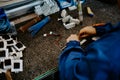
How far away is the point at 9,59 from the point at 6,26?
0.75 ft

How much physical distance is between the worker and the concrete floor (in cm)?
7

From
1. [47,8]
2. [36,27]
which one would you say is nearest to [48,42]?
[36,27]

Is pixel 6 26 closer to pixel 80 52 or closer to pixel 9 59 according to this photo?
pixel 9 59

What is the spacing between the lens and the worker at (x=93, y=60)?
77 centimetres

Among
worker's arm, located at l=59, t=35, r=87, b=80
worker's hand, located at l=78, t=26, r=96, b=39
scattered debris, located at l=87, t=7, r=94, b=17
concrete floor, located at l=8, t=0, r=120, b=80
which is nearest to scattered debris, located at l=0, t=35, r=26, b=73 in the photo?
concrete floor, located at l=8, t=0, r=120, b=80

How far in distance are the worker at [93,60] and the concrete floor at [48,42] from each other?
0.23 feet

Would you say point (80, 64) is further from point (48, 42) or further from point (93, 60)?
point (48, 42)

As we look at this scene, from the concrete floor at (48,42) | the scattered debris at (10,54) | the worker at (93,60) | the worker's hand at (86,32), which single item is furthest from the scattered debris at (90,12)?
the scattered debris at (10,54)

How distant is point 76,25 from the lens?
3.93 ft

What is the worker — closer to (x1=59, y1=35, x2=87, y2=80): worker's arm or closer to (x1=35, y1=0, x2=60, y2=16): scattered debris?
(x1=59, y1=35, x2=87, y2=80): worker's arm

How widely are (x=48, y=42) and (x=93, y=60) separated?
0.35 meters

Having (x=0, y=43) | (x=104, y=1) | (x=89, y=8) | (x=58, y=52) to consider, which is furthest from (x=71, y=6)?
(x=0, y=43)

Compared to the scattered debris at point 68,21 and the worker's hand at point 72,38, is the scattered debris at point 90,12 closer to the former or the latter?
the scattered debris at point 68,21

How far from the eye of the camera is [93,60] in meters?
0.82
